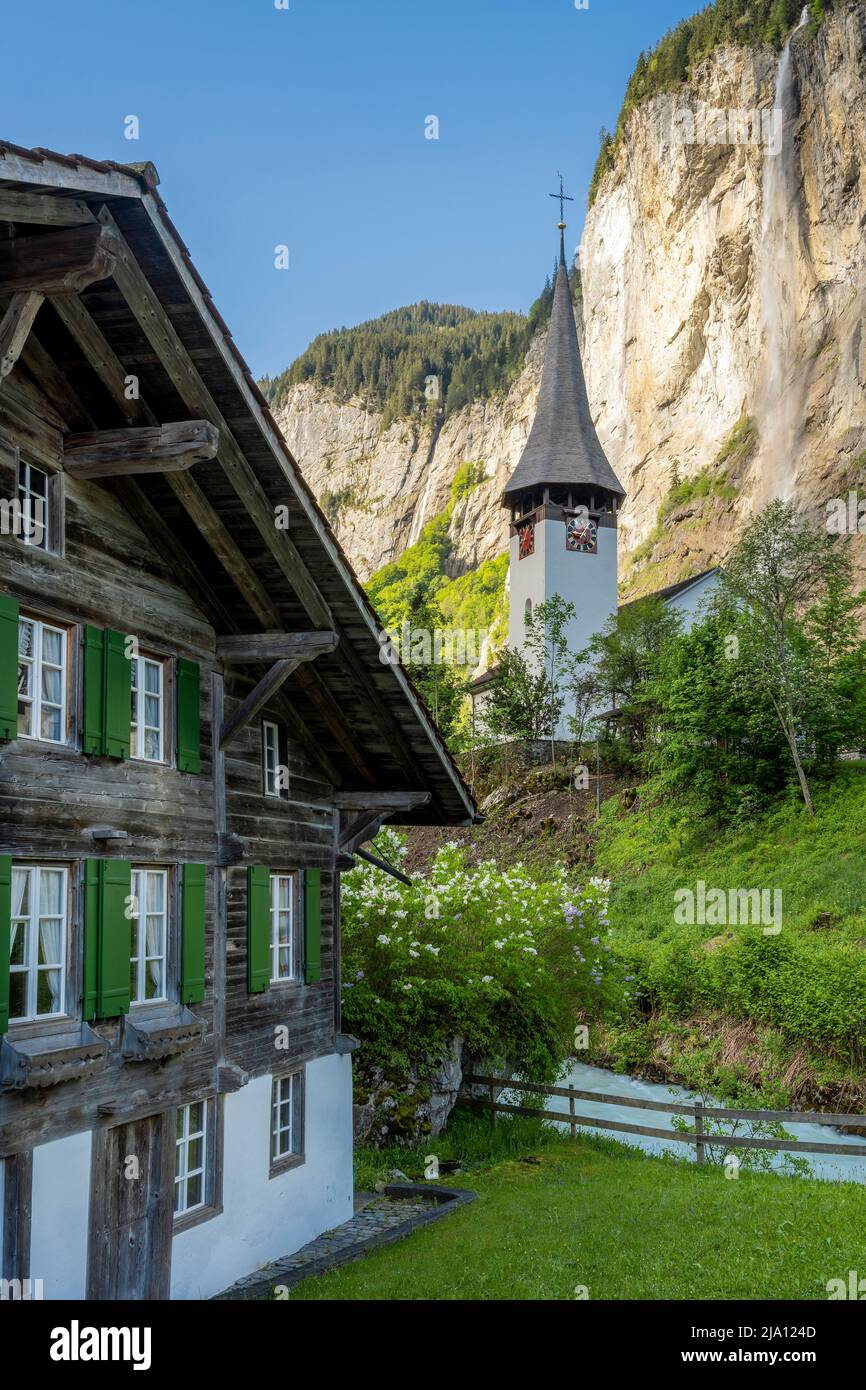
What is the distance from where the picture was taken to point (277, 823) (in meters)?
11.4

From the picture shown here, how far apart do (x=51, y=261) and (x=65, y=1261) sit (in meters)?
6.36

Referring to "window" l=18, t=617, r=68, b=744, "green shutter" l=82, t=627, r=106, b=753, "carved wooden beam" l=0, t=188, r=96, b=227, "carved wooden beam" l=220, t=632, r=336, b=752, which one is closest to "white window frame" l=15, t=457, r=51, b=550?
"window" l=18, t=617, r=68, b=744

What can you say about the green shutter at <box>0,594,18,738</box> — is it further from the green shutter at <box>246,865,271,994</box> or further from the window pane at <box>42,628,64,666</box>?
the green shutter at <box>246,865,271,994</box>

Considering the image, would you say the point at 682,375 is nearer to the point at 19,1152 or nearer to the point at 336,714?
the point at 336,714

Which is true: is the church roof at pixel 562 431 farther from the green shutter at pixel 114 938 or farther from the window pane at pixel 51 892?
the window pane at pixel 51 892

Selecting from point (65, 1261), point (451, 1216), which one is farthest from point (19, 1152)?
point (451, 1216)

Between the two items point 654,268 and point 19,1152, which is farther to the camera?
point 654,268

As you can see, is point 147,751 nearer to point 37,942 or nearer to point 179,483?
point 37,942

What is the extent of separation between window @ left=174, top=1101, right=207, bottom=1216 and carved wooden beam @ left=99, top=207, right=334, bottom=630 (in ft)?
14.2

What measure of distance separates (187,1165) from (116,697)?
13.2ft

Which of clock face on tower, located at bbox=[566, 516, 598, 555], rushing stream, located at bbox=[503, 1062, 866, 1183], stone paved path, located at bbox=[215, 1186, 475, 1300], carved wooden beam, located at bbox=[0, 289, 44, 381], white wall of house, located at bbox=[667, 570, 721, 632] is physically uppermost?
clock face on tower, located at bbox=[566, 516, 598, 555]

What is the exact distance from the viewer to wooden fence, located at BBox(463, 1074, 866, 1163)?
42.2 feet

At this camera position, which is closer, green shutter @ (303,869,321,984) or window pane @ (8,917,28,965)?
window pane @ (8,917,28,965)

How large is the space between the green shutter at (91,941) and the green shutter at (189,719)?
1571 millimetres
